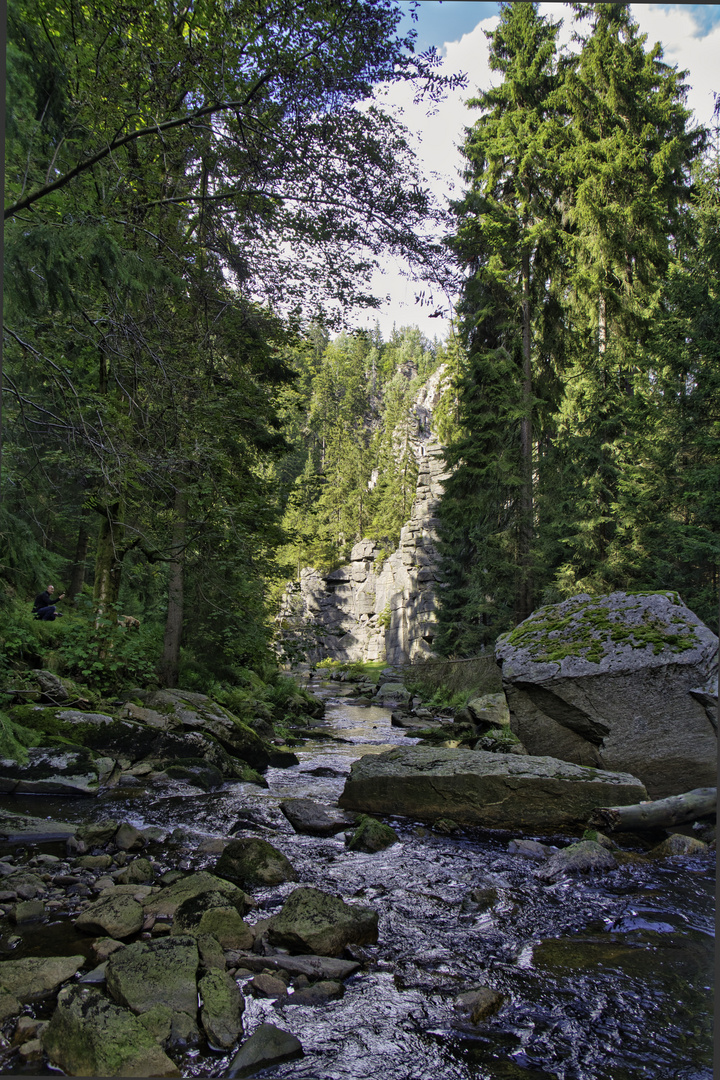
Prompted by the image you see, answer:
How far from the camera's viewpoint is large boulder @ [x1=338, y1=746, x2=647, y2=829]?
250 inches

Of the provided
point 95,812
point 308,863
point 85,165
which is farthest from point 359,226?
point 95,812

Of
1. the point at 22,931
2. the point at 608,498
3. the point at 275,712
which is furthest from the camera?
the point at 275,712

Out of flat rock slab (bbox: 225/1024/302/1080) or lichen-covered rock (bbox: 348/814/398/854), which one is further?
lichen-covered rock (bbox: 348/814/398/854)

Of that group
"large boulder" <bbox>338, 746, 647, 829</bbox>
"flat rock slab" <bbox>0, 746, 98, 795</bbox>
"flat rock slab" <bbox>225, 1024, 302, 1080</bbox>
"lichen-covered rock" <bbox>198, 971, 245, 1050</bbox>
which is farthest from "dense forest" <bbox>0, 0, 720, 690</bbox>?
"large boulder" <bbox>338, 746, 647, 829</bbox>

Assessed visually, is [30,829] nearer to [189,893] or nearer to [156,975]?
[189,893]

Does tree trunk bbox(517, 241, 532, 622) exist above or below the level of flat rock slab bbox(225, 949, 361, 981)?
above

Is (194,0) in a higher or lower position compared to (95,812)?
higher

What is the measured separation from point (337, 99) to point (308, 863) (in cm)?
679

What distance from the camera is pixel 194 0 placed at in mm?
4688

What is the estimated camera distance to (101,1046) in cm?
245

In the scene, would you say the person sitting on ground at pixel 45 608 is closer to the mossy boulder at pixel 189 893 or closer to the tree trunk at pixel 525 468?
the mossy boulder at pixel 189 893

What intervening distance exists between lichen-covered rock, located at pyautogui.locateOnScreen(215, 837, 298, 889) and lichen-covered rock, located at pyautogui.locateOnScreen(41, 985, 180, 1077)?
2109 mm

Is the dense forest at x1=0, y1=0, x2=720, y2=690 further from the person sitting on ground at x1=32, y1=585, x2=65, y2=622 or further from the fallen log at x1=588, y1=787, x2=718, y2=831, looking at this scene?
the fallen log at x1=588, y1=787, x2=718, y2=831

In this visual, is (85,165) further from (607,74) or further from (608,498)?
(607,74)
